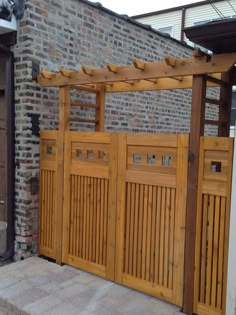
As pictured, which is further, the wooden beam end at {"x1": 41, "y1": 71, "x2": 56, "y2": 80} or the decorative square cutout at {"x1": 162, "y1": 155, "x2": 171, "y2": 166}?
the wooden beam end at {"x1": 41, "y1": 71, "x2": 56, "y2": 80}

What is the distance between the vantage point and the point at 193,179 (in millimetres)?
3055

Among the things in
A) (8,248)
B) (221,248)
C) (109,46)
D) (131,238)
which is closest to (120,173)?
(131,238)

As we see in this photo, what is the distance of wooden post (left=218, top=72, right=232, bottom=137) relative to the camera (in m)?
3.50

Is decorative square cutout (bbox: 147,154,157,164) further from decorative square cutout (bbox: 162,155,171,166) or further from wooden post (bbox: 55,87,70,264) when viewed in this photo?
wooden post (bbox: 55,87,70,264)

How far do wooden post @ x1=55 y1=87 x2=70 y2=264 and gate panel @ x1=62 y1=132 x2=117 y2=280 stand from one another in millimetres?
67

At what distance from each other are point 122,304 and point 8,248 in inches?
73.9

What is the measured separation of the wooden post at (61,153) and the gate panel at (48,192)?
0.22ft

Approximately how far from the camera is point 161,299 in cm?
333

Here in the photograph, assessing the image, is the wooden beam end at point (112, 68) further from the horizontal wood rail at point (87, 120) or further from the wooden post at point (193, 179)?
the horizontal wood rail at point (87, 120)

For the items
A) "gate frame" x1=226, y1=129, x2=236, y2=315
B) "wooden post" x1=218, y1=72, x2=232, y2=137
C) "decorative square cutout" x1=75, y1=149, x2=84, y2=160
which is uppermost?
"wooden post" x1=218, y1=72, x2=232, y2=137

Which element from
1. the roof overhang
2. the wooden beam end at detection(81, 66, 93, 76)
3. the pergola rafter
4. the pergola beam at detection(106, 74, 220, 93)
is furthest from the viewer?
the pergola beam at detection(106, 74, 220, 93)

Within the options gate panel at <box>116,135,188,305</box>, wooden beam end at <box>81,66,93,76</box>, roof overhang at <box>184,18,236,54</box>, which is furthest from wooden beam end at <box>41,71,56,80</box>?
roof overhang at <box>184,18,236,54</box>

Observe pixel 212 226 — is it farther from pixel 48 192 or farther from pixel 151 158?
pixel 48 192

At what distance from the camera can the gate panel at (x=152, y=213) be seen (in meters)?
3.19
